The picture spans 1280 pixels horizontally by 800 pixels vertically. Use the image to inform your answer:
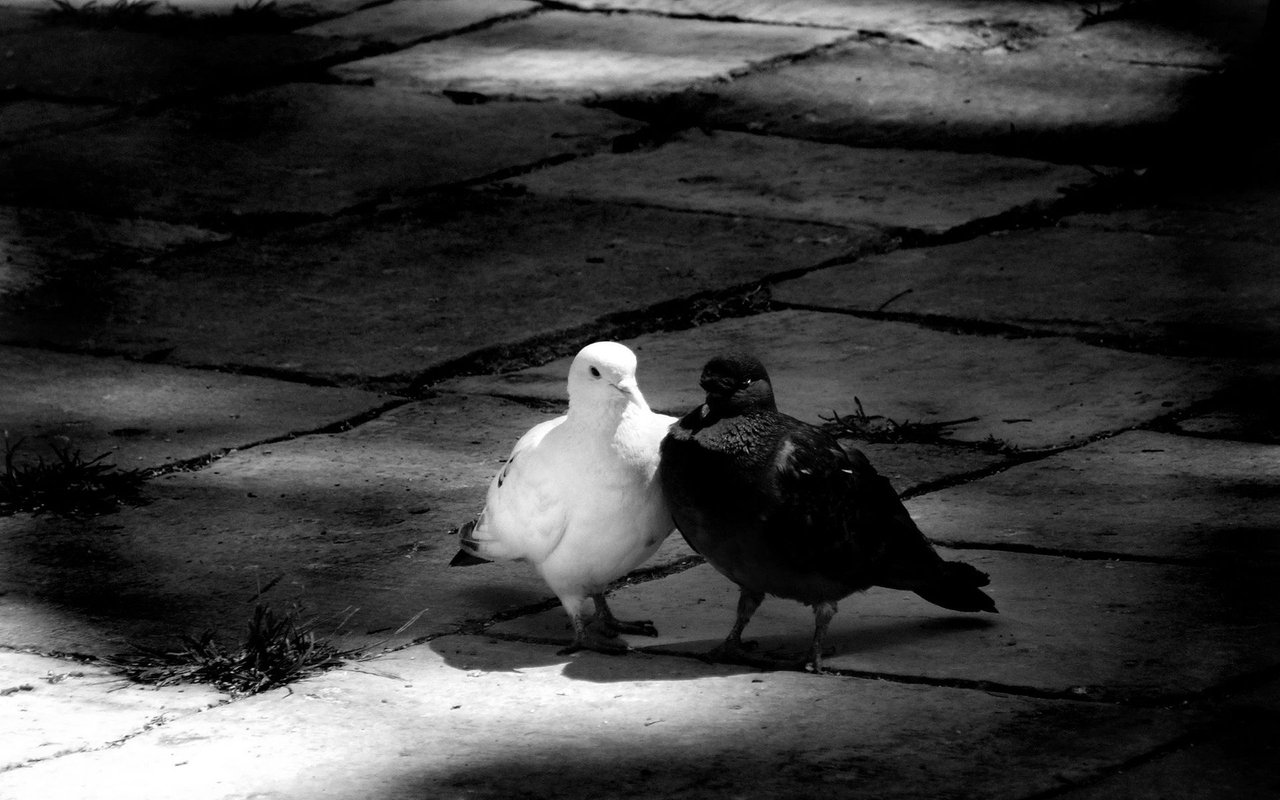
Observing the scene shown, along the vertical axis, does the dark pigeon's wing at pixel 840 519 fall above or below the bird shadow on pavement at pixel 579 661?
above

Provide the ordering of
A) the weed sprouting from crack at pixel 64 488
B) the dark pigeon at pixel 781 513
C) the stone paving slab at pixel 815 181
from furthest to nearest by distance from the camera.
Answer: the stone paving slab at pixel 815 181
the weed sprouting from crack at pixel 64 488
the dark pigeon at pixel 781 513

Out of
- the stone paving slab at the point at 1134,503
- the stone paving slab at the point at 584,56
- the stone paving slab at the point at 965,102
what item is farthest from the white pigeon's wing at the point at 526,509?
the stone paving slab at the point at 584,56

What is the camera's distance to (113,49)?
9.12 metres

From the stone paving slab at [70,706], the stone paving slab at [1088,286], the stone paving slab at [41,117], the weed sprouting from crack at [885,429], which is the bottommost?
the stone paving slab at [70,706]

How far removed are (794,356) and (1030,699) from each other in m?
2.34

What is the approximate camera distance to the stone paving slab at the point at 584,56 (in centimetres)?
847

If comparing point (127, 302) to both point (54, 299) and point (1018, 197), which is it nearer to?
point (54, 299)

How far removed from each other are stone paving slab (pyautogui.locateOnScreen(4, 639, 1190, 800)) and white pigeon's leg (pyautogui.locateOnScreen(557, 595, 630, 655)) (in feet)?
0.22

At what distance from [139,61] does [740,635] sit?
→ 20.2ft

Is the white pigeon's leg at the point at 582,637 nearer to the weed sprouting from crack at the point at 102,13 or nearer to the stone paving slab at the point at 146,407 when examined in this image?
the stone paving slab at the point at 146,407

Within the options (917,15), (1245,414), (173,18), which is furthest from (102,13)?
(1245,414)

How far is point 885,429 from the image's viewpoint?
500 cm

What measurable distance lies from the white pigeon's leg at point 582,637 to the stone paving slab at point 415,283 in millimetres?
1594

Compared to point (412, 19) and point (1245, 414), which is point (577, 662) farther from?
point (412, 19)
